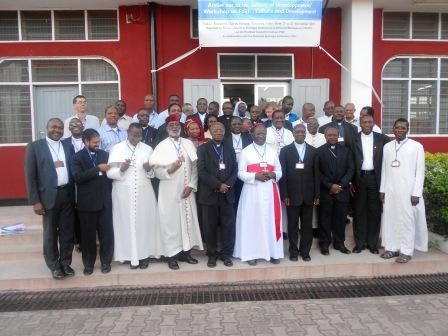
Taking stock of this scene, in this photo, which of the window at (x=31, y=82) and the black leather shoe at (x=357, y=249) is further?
the window at (x=31, y=82)

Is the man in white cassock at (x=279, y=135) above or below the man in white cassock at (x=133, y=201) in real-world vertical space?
above

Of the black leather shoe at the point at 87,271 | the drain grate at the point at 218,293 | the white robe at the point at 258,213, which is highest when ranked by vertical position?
the white robe at the point at 258,213

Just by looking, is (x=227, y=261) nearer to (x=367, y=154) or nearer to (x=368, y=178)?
(x=368, y=178)

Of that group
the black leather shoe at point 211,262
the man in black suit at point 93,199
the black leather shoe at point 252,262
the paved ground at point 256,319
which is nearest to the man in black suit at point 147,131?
the man in black suit at point 93,199

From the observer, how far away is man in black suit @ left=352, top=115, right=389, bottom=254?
5.90 m

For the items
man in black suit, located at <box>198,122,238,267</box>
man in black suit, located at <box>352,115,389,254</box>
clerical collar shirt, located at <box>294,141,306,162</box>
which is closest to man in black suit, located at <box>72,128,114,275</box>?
man in black suit, located at <box>198,122,238,267</box>

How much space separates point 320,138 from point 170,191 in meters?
2.40

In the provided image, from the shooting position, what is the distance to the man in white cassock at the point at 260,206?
5.59m

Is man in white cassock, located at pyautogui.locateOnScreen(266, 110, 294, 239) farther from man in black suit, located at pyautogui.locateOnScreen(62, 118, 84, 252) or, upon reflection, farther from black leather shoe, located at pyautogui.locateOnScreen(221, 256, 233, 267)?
man in black suit, located at pyautogui.locateOnScreen(62, 118, 84, 252)

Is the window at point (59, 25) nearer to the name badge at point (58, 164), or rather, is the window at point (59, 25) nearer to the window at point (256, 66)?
the window at point (256, 66)

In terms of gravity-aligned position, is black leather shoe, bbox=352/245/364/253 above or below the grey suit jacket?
below

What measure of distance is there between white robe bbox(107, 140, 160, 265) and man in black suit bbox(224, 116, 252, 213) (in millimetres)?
1137

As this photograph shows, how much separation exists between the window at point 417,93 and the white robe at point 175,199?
236 inches

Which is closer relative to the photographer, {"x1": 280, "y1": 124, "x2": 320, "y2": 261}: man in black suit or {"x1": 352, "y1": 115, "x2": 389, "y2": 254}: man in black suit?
{"x1": 280, "y1": 124, "x2": 320, "y2": 261}: man in black suit
